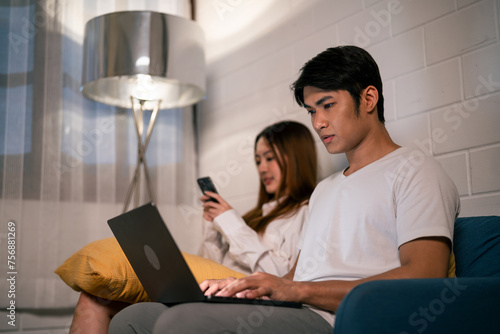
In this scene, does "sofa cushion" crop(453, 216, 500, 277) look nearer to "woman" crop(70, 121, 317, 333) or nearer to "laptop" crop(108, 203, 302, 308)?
"laptop" crop(108, 203, 302, 308)

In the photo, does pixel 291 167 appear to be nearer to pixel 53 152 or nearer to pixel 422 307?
pixel 53 152

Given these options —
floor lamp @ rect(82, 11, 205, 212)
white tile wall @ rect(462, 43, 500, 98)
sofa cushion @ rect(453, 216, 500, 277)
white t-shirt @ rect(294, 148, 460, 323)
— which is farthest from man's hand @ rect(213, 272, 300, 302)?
floor lamp @ rect(82, 11, 205, 212)

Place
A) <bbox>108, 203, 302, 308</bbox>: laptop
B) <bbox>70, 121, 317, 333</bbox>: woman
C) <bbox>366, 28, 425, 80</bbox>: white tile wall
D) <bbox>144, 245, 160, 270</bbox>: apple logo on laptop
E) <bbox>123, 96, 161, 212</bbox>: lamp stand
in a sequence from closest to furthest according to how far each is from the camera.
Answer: <bbox>108, 203, 302, 308</bbox>: laptop
<bbox>144, 245, 160, 270</bbox>: apple logo on laptop
<bbox>366, 28, 425, 80</bbox>: white tile wall
<bbox>70, 121, 317, 333</bbox>: woman
<bbox>123, 96, 161, 212</bbox>: lamp stand

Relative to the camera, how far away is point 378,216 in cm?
119

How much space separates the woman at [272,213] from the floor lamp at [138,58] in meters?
0.51

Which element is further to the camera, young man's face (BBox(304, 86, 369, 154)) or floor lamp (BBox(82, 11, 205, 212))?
floor lamp (BBox(82, 11, 205, 212))

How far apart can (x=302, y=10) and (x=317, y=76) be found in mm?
1042

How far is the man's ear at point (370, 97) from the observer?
52.6 inches

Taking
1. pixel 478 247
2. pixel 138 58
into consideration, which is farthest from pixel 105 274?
pixel 138 58

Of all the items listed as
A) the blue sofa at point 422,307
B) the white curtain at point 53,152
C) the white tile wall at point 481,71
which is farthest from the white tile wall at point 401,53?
the white curtain at point 53,152

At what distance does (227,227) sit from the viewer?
1.94 m

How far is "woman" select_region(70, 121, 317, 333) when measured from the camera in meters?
1.87

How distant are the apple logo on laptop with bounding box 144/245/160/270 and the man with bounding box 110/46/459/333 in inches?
4.7

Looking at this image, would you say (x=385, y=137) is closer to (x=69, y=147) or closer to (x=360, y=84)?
(x=360, y=84)
